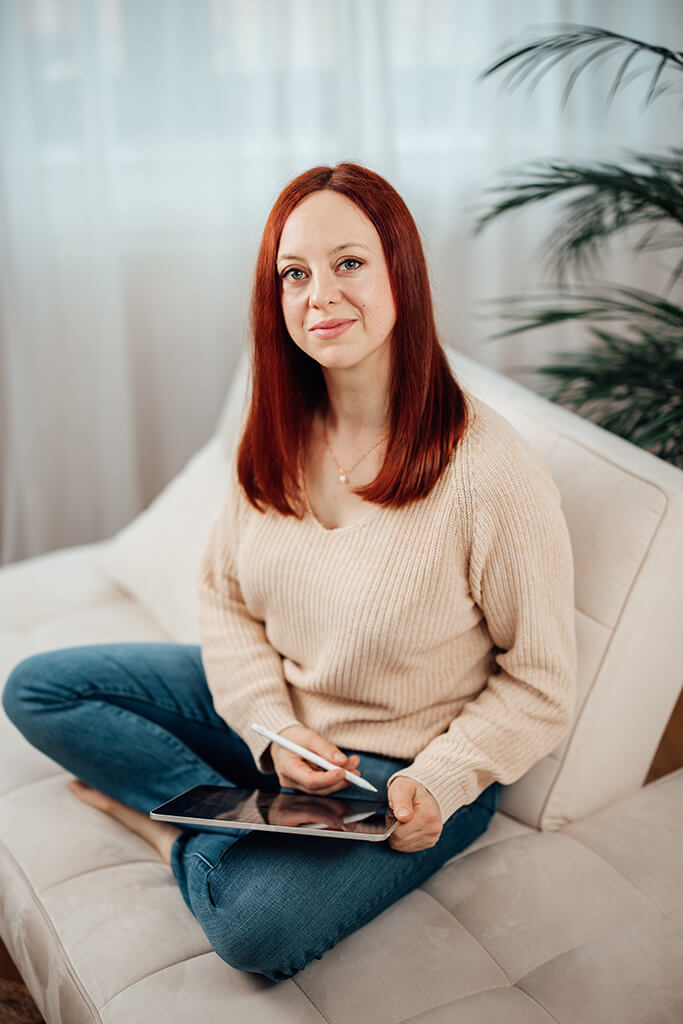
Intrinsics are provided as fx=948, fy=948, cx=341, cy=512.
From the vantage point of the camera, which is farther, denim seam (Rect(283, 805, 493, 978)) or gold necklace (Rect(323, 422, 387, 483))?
gold necklace (Rect(323, 422, 387, 483))

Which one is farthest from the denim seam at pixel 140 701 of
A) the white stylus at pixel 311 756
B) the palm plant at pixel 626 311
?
the palm plant at pixel 626 311

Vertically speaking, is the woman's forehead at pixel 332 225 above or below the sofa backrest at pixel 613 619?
above

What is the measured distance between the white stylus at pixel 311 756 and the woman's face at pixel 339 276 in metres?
0.45

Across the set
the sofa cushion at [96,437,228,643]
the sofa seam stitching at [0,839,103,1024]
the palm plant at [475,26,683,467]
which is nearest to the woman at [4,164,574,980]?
the sofa seam stitching at [0,839,103,1024]

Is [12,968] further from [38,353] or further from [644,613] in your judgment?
[38,353]

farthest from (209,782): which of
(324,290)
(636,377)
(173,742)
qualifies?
(636,377)

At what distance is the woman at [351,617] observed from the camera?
3.51 feet

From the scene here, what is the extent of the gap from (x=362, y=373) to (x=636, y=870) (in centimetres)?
69

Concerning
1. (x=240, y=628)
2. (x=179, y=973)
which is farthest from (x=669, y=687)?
(x=179, y=973)

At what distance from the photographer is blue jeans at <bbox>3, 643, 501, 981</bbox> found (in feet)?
3.35

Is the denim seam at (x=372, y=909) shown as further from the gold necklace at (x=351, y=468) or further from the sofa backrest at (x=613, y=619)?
the gold necklace at (x=351, y=468)

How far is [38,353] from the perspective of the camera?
2393 millimetres

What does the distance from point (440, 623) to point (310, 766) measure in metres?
0.24

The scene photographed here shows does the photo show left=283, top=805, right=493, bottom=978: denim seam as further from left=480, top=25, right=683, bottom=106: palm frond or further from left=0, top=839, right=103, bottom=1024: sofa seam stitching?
left=480, top=25, right=683, bottom=106: palm frond
